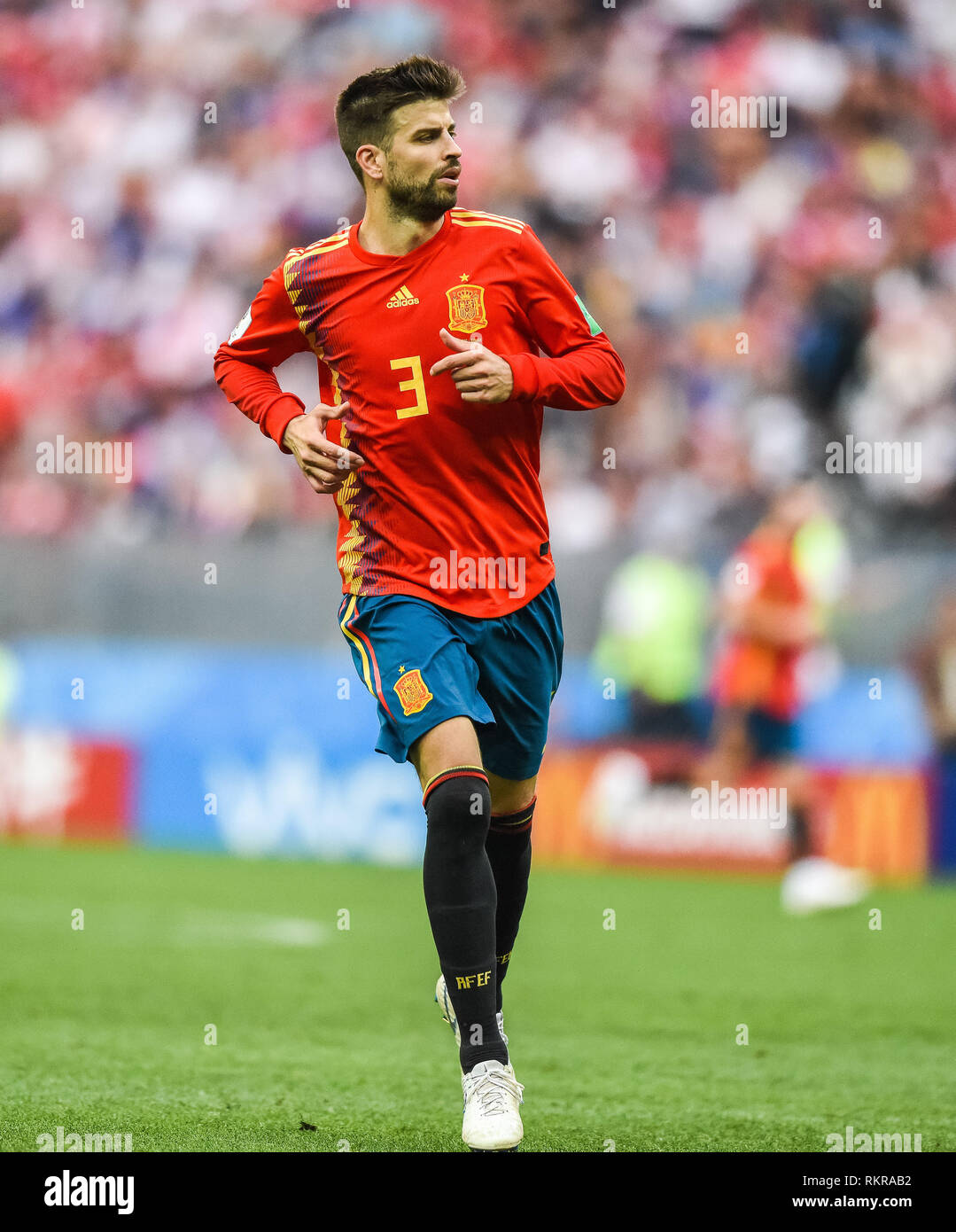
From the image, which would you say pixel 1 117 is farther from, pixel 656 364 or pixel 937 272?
pixel 937 272

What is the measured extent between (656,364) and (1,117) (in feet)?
23.8

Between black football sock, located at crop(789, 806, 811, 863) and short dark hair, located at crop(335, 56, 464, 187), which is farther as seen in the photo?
black football sock, located at crop(789, 806, 811, 863)

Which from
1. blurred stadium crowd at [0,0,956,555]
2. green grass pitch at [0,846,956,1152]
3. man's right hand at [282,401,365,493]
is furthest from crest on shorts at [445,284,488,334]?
blurred stadium crowd at [0,0,956,555]

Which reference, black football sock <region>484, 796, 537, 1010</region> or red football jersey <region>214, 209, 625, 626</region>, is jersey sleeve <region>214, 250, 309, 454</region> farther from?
black football sock <region>484, 796, 537, 1010</region>

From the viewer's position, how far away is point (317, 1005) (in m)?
6.00

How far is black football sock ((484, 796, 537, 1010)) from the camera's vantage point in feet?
15.1

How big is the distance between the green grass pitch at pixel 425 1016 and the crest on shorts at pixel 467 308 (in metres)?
1.98

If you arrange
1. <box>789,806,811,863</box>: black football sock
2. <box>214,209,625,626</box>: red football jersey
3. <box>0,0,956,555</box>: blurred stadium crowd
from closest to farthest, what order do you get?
<box>214,209,625,626</box>: red football jersey < <box>789,806,811,863</box>: black football sock < <box>0,0,956,555</box>: blurred stadium crowd

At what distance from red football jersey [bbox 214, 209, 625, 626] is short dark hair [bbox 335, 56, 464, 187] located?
254mm

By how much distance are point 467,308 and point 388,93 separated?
0.59 meters

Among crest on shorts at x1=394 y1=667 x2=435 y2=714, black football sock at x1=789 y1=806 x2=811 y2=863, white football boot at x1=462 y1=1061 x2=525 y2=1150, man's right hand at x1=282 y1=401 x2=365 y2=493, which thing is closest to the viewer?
white football boot at x1=462 y1=1061 x2=525 y2=1150

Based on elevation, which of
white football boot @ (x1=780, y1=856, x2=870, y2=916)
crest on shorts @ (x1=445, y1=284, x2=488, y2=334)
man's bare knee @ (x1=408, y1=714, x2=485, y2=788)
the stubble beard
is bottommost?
man's bare knee @ (x1=408, y1=714, x2=485, y2=788)

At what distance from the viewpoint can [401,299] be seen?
4.32m

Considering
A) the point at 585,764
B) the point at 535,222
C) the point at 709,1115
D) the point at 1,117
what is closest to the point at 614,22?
the point at 535,222
